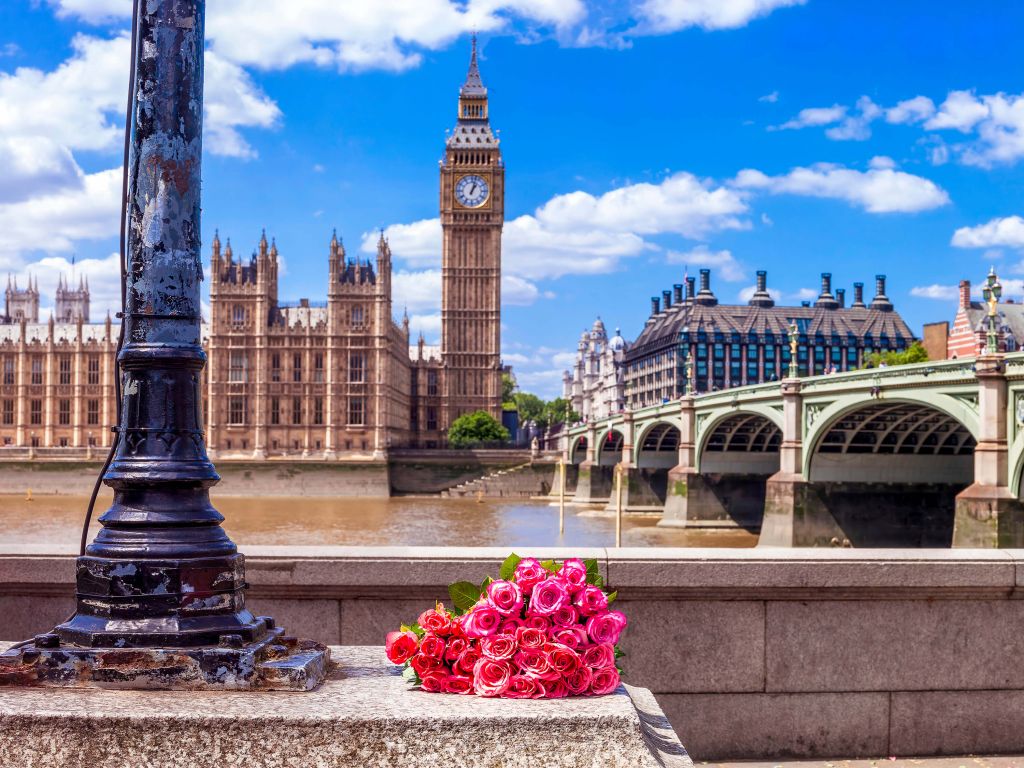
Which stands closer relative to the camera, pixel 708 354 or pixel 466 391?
pixel 466 391

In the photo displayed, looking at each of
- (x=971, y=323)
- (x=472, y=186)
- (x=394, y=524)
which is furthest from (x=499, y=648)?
(x=472, y=186)

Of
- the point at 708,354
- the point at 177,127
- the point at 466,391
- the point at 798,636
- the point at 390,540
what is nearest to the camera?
the point at 177,127

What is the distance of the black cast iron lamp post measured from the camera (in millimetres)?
3785

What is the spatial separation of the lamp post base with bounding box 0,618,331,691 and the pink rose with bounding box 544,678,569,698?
2.51 ft

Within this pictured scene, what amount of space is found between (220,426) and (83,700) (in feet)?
287

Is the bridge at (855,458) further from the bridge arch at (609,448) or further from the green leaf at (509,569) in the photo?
the green leaf at (509,569)

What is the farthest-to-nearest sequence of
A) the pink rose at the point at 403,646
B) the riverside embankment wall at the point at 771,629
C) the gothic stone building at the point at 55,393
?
the gothic stone building at the point at 55,393 → the riverside embankment wall at the point at 771,629 → the pink rose at the point at 403,646

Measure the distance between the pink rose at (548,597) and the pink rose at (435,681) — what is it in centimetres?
37

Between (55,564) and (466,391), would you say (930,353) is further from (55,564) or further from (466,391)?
(55,564)

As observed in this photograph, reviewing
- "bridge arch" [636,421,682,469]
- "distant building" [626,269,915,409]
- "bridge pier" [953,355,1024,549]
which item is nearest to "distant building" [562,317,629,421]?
"distant building" [626,269,915,409]

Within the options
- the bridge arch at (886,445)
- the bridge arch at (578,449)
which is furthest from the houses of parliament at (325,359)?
the bridge arch at (886,445)

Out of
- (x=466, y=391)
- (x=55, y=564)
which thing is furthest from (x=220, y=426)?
(x=55, y=564)

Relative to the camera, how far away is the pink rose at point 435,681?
12.5 feet

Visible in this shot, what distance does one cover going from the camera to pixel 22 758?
3414 mm
